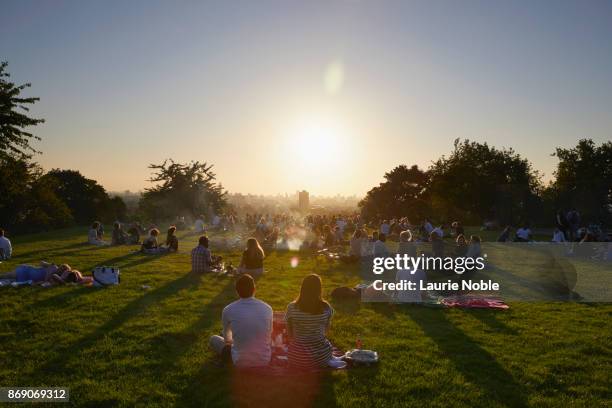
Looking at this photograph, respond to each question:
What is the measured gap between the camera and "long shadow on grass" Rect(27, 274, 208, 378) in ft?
23.2

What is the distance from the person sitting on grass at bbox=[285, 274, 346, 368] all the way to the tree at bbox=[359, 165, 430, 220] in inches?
1782

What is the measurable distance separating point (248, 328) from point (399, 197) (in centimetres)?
4849

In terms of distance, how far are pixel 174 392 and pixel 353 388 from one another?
8.57 feet

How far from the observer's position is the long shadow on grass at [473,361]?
250 inches

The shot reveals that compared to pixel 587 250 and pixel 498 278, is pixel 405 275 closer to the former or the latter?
pixel 498 278

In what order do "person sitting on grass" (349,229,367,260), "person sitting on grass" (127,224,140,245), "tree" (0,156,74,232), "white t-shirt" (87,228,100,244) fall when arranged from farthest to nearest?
"tree" (0,156,74,232)
"person sitting on grass" (127,224,140,245)
"white t-shirt" (87,228,100,244)
"person sitting on grass" (349,229,367,260)

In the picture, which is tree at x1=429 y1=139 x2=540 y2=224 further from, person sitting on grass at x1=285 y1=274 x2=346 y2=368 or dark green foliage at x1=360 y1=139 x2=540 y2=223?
person sitting on grass at x1=285 y1=274 x2=346 y2=368

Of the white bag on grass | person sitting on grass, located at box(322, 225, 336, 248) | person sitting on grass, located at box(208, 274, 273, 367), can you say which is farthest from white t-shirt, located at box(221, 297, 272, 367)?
person sitting on grass, located at box(322, 225, 336, 248)

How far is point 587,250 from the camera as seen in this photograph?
2198 cm

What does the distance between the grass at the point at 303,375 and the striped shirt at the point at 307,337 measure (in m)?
0.30

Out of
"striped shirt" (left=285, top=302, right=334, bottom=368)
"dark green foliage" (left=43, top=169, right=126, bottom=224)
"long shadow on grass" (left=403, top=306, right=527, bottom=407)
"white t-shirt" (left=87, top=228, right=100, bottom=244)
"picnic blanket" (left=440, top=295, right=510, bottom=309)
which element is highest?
"dark green foliage" (left=43, top=169, right=126, bottom=224)

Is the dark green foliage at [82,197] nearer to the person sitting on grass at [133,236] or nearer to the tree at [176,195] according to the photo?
the tree at [176,195]

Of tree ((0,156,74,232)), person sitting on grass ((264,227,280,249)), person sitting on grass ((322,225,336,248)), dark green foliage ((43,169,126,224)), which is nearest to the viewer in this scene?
person sitting on grass ((322,225,336,248))

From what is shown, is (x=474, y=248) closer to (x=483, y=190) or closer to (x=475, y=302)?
(x=475, y=302)
